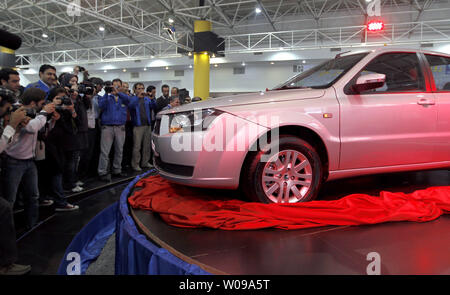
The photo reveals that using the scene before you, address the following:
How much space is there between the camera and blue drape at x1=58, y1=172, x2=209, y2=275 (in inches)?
57.2

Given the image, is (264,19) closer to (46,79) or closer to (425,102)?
(46,79)

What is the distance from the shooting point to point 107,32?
65.0ft

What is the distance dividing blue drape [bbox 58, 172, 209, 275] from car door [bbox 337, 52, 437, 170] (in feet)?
4.91

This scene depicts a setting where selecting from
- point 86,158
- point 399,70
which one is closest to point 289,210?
point 399,70

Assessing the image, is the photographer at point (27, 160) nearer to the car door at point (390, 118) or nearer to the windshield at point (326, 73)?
the windshield at point (326, 73)

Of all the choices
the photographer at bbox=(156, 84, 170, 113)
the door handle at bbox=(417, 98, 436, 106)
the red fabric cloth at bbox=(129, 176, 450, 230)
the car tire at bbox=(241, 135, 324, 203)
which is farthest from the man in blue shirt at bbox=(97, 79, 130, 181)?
the door handle at bbox=(417, 98, 436, 106)

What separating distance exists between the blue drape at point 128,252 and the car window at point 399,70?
214 cm

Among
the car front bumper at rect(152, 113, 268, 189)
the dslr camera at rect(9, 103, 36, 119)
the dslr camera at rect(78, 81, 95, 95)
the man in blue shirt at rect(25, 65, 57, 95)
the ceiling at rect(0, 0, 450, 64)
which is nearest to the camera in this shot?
the car front bumper at rect(152, 113, 268, 189)

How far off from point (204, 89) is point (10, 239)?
37.8 ft

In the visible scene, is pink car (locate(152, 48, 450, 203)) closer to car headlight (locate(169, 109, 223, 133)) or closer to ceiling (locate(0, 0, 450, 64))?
car headlight (locate(169, 109, 223, 133))

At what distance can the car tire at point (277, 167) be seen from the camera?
2.07 metres

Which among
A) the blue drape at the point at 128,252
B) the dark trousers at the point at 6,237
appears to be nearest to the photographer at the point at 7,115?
the dark trousers at the point at 6,237

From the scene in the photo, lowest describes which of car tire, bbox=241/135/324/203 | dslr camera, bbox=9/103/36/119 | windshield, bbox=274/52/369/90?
car tire, bbox=241/135/324/203
